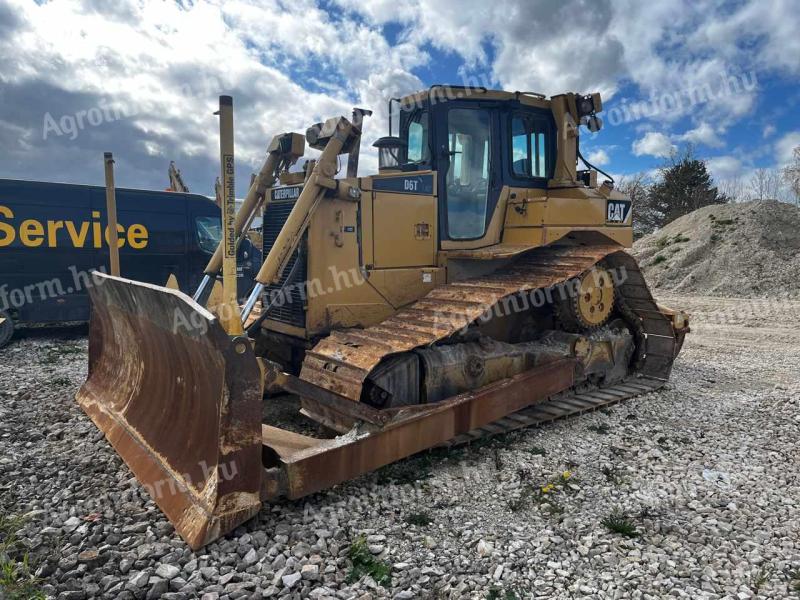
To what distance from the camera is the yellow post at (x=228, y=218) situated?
350cm

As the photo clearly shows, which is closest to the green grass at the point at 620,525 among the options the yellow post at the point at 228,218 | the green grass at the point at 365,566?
the green grass at the point at 365,566

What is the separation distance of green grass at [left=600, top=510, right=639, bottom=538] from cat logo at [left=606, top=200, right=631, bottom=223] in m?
3.68

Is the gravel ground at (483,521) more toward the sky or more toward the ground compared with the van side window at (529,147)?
more toward the ground

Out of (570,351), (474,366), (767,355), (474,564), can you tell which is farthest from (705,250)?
(474,564)

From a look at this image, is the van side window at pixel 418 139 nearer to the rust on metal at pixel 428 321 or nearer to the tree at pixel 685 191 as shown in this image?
the rust on metal at pixel 428 321

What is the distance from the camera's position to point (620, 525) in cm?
348

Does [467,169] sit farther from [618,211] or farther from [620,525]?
[620,525]

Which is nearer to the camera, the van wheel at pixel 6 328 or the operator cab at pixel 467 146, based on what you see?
the operator cab at pixel 467 146

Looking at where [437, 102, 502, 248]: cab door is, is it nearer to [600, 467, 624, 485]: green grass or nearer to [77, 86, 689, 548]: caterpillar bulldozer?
[77, 86, 689, 548]: caterpillar bulldozer

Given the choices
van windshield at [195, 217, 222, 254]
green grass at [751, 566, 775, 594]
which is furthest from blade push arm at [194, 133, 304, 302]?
green grass at [751, 566, 775, 594]

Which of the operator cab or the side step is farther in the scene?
the operator cab

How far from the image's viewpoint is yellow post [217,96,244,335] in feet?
11.5

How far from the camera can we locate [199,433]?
3.64m

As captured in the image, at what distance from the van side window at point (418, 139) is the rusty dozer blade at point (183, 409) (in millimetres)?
2923
